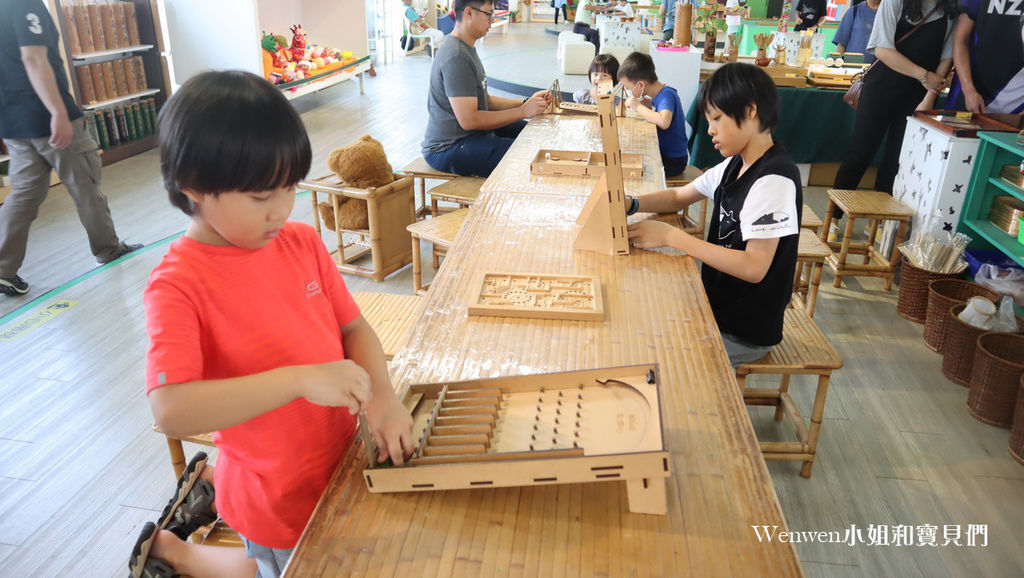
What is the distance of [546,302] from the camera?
1.51m

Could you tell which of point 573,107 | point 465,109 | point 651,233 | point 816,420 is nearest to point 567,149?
point 465,109

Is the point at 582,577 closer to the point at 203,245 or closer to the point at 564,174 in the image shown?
the point at 203,245

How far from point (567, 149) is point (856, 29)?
4319mm

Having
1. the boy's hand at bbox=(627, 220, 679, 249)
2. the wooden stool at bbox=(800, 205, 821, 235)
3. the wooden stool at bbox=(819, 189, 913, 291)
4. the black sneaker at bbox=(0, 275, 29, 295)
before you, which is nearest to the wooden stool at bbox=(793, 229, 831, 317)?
the wooden stool at bbox=(800, 205, 821, 235)

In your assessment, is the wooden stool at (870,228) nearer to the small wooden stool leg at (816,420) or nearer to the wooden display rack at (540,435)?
the small wooden stool leg at (816,420)

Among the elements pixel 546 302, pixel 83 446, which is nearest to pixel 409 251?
pixel 83 446

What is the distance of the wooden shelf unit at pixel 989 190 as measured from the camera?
2.97 m

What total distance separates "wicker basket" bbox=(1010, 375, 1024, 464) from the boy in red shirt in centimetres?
221

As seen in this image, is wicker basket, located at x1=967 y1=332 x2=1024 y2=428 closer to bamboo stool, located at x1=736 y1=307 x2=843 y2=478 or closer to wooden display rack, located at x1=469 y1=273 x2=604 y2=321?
bamboo stool, located at x1=736 y1=307 x2=843 y2=478

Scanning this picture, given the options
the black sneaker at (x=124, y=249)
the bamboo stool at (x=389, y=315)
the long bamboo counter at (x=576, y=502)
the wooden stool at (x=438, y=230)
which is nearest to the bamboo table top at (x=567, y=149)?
the wooden stool at (x=438, y=230)

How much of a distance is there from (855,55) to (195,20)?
576cm

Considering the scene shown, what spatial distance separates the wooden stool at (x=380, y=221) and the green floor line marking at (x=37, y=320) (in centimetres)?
118

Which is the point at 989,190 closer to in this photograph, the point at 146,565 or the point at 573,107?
the point at 573,107

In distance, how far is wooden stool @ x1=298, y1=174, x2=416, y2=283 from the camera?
3379mm
